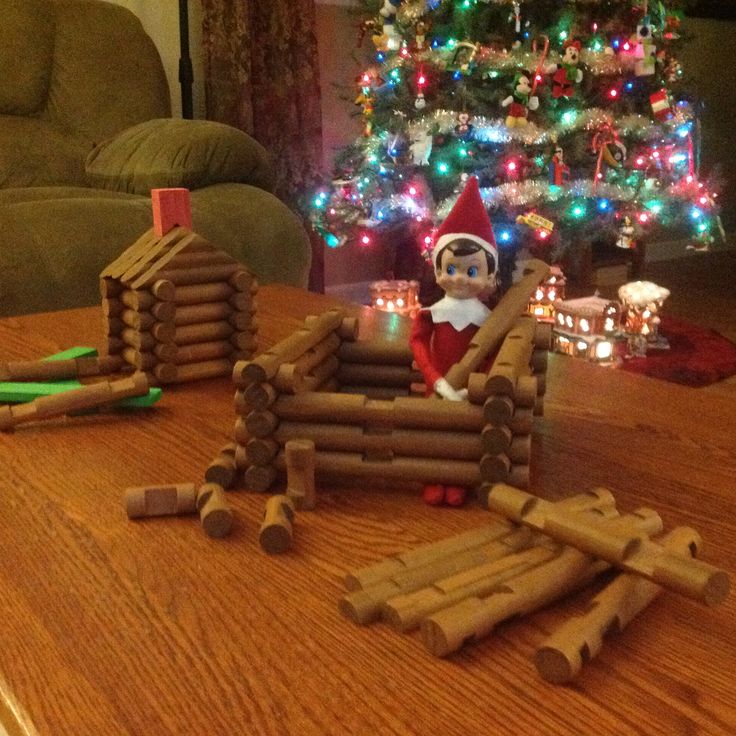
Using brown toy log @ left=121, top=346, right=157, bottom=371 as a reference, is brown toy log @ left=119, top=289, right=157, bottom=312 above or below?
above

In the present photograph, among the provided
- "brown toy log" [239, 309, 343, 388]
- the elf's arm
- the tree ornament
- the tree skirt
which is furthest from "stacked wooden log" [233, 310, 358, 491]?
the tree ornament

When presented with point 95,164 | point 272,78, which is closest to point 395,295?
point 272,78

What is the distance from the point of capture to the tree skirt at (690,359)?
243 centimetres

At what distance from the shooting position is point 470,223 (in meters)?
0.74

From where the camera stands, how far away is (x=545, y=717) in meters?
0.42

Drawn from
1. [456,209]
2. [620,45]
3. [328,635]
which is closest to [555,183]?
[620,45]

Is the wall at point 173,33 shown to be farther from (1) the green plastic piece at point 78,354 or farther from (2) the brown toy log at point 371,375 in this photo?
(2) the brown toy log at point 371,375

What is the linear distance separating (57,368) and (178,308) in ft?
0.52

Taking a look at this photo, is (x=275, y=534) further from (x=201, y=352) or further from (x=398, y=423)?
(x=201, y=352)

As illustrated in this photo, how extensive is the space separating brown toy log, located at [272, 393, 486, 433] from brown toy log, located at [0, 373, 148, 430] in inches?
10.4

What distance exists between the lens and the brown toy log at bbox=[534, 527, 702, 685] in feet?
1.46

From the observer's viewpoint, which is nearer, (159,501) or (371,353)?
(159,501)

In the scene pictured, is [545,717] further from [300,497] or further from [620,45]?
[620,45]

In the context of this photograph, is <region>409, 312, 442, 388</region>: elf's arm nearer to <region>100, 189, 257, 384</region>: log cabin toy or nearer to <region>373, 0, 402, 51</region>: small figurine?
<region>100, 189, 257, 384</region>: log cabin toy
